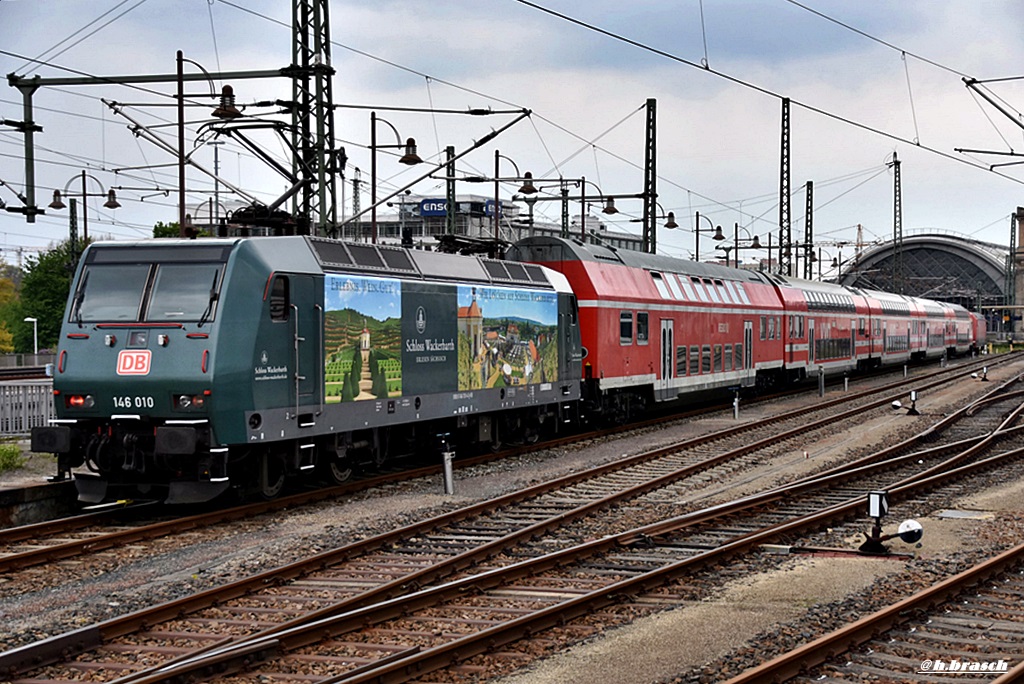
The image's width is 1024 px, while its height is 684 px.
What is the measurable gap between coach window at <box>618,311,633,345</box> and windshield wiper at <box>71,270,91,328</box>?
13.3 meters

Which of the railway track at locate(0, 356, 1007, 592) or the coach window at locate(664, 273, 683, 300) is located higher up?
the coach window at locate(664, 273, 683, 300)

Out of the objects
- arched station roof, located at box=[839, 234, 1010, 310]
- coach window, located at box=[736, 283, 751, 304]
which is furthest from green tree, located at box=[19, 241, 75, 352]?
arched station roof, located at box=[839, 234, 1010, 310]

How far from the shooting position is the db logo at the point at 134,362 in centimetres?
1416

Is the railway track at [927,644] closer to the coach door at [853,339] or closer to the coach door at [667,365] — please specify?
the coach door at [667,365]

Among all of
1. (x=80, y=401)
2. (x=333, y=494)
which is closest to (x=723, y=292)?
(x=333, y=494)

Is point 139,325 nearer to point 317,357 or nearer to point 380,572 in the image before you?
point 317,357

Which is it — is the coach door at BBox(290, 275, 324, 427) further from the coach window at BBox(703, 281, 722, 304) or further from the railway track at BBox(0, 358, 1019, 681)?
the coach window at BBox(703, 281, 722, 304)

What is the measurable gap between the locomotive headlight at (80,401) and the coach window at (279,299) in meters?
2.42

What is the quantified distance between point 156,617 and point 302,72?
12.9 meters

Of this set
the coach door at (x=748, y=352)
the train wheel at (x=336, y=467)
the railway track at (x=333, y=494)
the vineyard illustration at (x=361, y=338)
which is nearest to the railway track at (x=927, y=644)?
the railway track at (x=333, y=494)

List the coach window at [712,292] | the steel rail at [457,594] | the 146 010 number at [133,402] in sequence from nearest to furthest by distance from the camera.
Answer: the steel rail at [457,594], the 146 010 number at [133,402], the coach window at [712,292]

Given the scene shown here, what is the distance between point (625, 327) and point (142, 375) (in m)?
13.8

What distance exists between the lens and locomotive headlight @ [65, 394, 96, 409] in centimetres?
1442

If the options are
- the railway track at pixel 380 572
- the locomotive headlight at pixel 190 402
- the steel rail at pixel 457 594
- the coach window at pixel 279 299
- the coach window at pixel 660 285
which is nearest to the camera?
the steel rail at pixel 457 594
